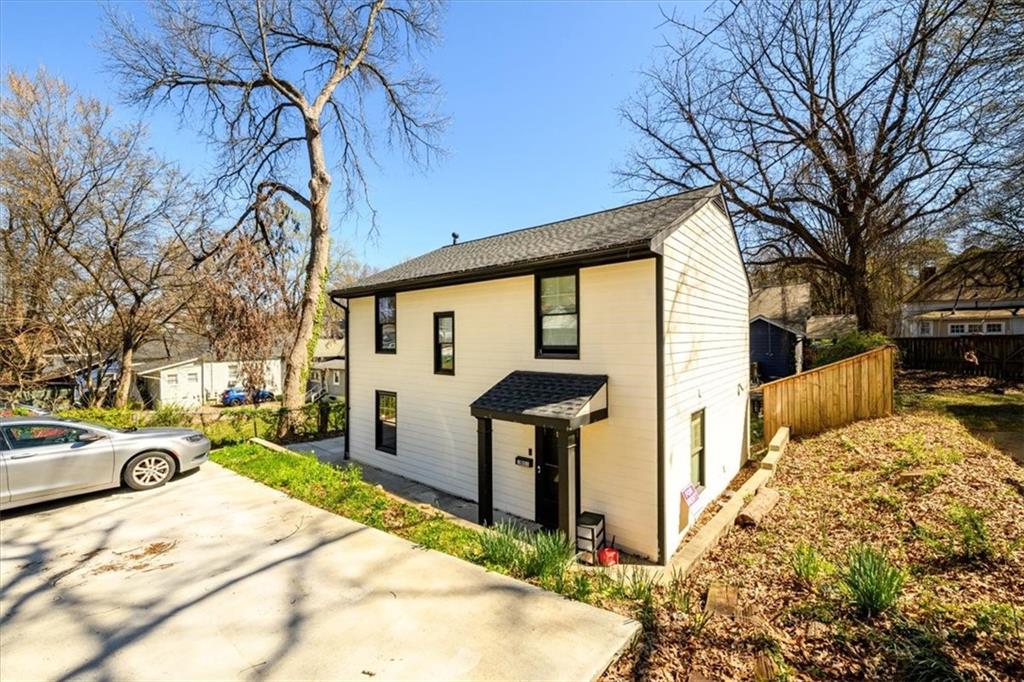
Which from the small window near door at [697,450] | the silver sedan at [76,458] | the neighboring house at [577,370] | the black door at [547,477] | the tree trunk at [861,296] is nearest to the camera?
the neighboring house at [577,370]

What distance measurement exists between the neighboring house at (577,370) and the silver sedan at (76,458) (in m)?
4.23

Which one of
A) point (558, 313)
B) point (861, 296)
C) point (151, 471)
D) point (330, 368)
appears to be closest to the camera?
point (558, 313)

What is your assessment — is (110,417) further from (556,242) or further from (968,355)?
(968,355)

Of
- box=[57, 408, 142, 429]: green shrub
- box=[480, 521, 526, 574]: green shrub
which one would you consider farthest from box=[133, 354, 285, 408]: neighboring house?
box=[480, 521, 526, 574]: green shrub

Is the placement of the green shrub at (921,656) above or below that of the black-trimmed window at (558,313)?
below

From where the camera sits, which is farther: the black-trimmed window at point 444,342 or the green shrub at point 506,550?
the black-trimmed window at point 444,342

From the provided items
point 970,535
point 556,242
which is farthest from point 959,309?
point 556,242

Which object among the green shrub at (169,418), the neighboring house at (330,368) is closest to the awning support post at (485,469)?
the green shrub at (169,418)

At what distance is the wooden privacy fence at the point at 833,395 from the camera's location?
1118cm

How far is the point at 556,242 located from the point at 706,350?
3513 millimetres

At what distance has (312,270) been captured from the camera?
14.8m

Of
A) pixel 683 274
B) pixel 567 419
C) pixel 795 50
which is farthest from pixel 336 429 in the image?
pixel 795 50

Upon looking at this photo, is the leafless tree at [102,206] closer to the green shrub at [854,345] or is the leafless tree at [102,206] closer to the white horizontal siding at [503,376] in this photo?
the white horizontal siding at [503,376]

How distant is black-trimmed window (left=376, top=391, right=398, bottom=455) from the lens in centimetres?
1047
